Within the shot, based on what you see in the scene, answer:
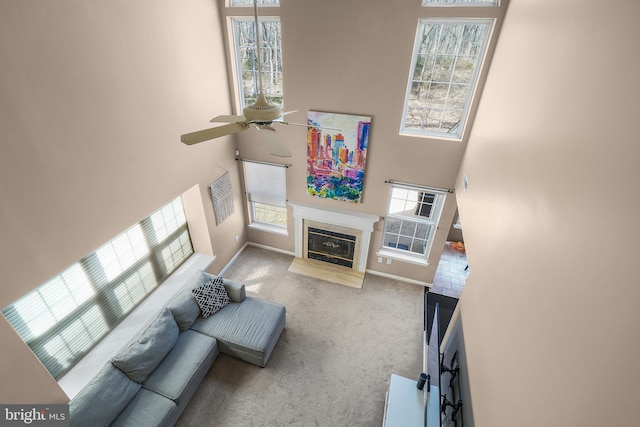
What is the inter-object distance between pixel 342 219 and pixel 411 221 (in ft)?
4.48

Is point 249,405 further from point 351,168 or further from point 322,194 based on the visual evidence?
point 351,168

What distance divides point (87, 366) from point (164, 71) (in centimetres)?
407

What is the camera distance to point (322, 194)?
6125 millimetres

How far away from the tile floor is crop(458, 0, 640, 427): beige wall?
3639 mm

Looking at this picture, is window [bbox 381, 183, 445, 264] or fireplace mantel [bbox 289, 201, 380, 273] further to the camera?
fireplace mantel [bbox 289, 201, 380, 273]

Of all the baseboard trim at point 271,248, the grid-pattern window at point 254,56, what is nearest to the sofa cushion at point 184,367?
the baseboard trim at point 271,248

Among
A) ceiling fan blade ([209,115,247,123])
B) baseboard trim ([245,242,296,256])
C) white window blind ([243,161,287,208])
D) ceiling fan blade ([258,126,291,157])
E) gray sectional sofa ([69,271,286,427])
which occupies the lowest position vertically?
baseboard trim ([245,242,296,256])

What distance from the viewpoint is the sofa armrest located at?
17.2ft

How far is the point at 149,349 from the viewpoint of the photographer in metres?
4.14

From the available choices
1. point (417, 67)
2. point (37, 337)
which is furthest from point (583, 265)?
point (37, 337)

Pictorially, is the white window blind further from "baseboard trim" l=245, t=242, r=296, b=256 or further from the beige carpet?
the beige carpet

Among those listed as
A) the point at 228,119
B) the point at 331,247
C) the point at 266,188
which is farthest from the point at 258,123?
the point at 331,247

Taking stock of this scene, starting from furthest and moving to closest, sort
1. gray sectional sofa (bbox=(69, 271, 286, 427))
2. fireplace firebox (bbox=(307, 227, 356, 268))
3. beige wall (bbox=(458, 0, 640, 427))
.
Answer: fireplace firebox (bbox=(307, 227, 356, 268))
gray sectional sofa (bbox=(69, 271, 286, 427))
beige wall (bbox=(458, 0, 640, 427))

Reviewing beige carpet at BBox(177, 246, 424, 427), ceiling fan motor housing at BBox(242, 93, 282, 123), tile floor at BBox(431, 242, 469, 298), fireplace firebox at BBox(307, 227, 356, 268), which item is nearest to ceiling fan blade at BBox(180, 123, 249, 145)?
ceiling fan motor housing at BBox(242, 93, 282, 123)
